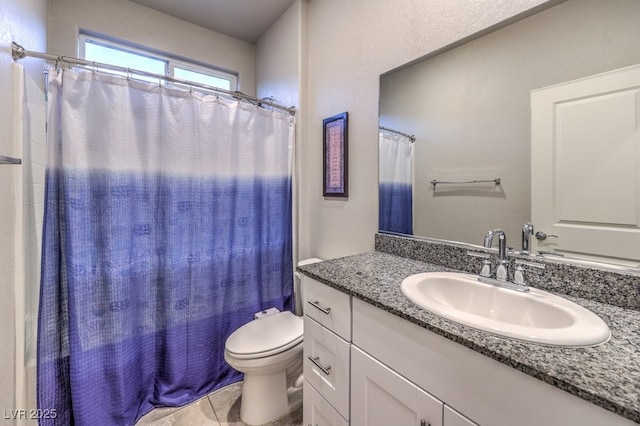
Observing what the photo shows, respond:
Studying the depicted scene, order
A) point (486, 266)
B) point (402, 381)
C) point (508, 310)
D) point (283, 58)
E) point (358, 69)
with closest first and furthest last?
point (402, 381) → point (508, 310) → point (486, 266) → point (358, 69) → point (283, 58)

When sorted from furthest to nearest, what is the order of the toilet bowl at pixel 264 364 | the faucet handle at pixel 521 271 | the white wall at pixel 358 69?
the toilet bowl at pixel 264 364 < the white wall at pixel 358 69 < the faucet handle at pixel 521 271

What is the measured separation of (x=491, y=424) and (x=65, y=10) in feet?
9.56

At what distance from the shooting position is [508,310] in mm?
876

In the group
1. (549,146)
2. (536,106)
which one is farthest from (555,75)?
(549,146)

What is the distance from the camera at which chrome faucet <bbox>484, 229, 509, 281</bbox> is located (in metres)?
0.94

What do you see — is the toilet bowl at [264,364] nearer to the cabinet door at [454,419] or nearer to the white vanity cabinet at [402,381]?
the white vanity cabinet at [402,381]

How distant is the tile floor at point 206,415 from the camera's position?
1.38 metres

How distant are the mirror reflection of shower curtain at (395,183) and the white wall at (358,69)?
0.06 meters

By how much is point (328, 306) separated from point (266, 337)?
1.97ft

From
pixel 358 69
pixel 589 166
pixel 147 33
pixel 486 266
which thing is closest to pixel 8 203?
pixel 147 33

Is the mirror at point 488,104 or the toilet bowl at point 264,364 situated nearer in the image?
the mirror at point 488,104

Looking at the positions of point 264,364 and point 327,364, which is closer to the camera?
point 327,364

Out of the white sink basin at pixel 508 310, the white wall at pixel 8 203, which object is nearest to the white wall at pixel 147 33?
the white wall at pixel 8 203

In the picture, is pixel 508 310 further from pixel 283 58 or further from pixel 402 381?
pixel 283 58
